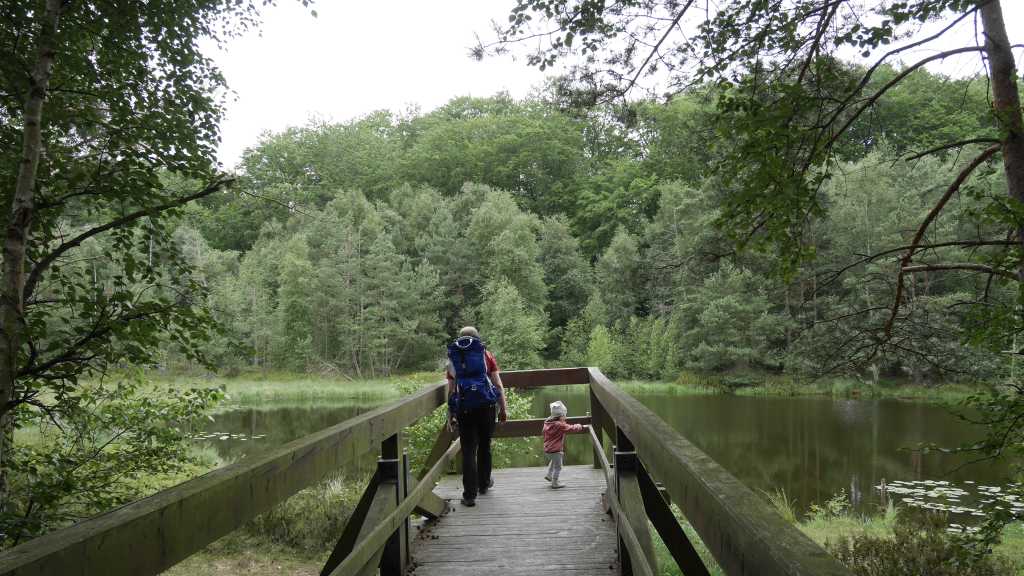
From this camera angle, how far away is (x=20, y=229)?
3291 millimetres

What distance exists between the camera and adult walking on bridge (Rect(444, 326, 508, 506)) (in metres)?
4.42

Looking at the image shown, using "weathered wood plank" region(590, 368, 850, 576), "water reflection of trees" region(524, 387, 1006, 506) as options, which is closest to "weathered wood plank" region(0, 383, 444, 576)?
"weathered wood plank" region(590, 368, 850, 576)

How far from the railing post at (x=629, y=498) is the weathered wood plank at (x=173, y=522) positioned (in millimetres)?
1079

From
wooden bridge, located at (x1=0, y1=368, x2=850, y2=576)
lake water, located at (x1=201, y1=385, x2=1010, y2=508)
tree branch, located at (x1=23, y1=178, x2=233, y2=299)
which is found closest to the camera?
wooden bridge, located at (x1=0, y1=368, x2=850, y2=576)

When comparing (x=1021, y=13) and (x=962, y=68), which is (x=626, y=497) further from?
(x=1021, y=13)

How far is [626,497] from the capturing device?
2.54 meters

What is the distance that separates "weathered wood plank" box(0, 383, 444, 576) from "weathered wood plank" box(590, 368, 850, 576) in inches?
40.8

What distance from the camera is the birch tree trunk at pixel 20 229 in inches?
122

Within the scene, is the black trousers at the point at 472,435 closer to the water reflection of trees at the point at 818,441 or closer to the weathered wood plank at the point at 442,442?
the weathered wood plank at the point at 442,442

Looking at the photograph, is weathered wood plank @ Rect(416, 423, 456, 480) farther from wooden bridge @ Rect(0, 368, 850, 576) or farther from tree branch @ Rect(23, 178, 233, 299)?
tree branch @ Rect(23, 178, 233, 299)

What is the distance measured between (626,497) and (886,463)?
1571 cm

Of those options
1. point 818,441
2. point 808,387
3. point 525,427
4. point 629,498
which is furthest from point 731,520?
point 808,387

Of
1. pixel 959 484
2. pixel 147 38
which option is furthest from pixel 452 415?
pixel 959 484

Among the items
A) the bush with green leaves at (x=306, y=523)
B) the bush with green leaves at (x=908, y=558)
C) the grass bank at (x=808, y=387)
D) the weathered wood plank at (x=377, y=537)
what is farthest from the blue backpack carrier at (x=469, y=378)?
the grass bank at (x=808, y=387)
